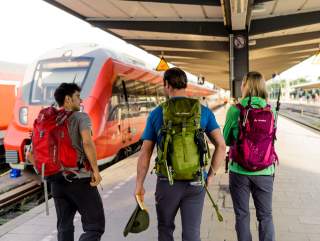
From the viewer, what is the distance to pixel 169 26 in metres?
12.1

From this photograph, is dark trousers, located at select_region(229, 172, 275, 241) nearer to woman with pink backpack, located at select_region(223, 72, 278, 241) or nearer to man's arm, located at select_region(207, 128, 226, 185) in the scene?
woman with pink backpack, located at select_region(223, 72, 278, 241)

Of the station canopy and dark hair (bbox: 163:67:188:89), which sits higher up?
the station canopy

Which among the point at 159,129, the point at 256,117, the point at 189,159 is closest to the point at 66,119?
the point at 159,129

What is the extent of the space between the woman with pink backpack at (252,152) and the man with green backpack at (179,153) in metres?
0.56

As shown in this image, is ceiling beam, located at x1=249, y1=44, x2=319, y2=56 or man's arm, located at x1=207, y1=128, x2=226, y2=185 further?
ceiling beam, located at x1=249, y1=44, x2=319, y2=56

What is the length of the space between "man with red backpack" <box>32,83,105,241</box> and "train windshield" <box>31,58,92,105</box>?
20.3ft

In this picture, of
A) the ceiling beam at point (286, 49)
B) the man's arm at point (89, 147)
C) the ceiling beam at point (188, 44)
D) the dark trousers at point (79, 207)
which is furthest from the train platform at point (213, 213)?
the ceiling beam at point (286, 49)

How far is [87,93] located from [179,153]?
6.70 meters

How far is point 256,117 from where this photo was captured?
12.3 ft

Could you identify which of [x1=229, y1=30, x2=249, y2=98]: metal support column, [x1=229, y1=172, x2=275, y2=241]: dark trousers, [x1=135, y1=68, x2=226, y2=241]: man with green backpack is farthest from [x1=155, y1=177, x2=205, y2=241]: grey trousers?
[x1=229, y1=30, x2=249, y2=98]: metal support column

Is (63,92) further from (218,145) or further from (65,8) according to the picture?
(65,8)

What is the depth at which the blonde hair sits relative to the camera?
3.87 m

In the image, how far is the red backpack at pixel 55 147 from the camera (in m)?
3.61

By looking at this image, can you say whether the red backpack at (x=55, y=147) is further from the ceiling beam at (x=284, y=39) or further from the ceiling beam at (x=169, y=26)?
the ceiling beam at (x=284, y=39)
